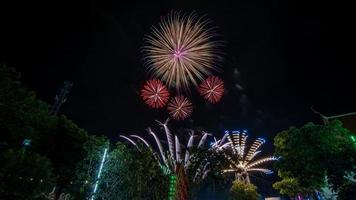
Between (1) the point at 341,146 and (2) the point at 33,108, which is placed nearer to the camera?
(2) the point at 33,108

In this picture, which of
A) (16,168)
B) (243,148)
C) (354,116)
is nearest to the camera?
(16,168)

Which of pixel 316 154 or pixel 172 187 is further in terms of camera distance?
pixel 172 187

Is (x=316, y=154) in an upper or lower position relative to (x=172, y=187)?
upper

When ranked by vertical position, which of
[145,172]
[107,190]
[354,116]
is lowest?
[107,190]

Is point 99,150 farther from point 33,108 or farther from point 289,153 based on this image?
point 289,153

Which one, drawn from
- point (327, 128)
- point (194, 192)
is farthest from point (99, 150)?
point (327, 128)

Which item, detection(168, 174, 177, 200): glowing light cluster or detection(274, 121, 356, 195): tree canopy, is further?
detection(168, 174, 177, 200): glowing light cluster

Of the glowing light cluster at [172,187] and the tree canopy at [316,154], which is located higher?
the tree canopy at [316,154]

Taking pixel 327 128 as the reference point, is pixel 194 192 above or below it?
below

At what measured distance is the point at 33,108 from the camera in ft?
68.5

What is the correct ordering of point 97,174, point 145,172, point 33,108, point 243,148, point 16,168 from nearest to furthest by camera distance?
1. point 16,168
2. point 33,108
3. point 97,174
4. point 145,172
5. point 243,148

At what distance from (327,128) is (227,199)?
17.6 meters

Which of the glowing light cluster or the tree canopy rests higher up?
the tree canopy

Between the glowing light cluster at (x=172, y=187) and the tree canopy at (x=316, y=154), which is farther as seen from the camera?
the glowing light cluster at (x=172, y=187)
